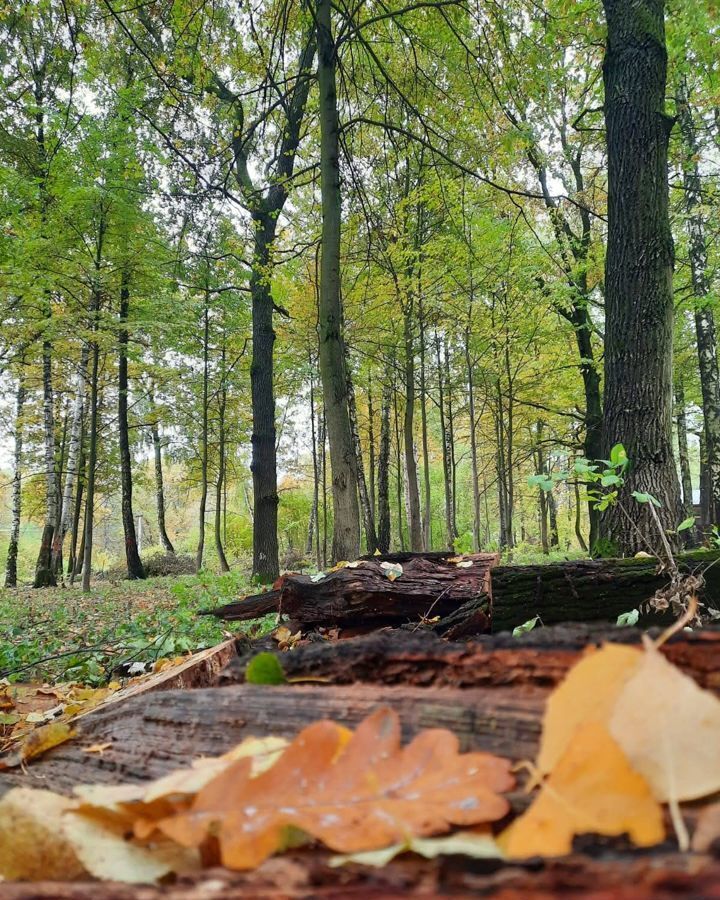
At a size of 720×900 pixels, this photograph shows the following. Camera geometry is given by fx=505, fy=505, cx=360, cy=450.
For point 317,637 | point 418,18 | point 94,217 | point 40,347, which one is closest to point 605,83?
point 418,18

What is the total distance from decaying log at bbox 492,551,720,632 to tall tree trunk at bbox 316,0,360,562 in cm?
254

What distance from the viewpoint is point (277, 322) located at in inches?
625

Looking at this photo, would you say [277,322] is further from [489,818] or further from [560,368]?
[489,818]

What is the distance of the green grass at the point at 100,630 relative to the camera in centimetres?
349

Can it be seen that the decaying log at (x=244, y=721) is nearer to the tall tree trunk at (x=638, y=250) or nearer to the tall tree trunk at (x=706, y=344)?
the tall tree trunk at (x=638, y=250)

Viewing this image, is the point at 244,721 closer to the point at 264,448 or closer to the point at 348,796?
the point at 348,796

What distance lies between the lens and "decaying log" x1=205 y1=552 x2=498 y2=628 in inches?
97.3

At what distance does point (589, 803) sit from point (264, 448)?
925 centimetres

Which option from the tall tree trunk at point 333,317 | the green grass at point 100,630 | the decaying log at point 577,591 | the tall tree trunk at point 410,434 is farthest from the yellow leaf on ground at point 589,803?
the tall tree trunk at point 410,434

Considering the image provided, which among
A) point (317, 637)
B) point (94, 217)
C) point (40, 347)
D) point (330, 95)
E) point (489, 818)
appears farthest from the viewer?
point (40, 347)

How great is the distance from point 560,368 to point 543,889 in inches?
513

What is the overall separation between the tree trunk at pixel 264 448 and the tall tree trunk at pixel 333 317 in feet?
15.1

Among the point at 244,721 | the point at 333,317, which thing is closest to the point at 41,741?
the point at 244,721

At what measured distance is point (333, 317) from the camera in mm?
4512
